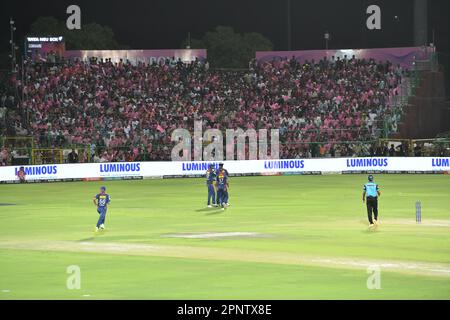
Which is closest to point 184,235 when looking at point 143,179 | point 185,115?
point 143,179

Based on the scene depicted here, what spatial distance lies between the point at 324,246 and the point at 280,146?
116ft

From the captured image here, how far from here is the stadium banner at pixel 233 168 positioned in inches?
2330

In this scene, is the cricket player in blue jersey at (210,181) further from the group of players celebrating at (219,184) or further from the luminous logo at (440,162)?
the luminous logo at (440,162)

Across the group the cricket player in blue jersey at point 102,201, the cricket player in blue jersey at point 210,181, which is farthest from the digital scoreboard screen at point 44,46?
the cricket player in blue jersey at point 102,201

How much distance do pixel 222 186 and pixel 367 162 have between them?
24.3 metres

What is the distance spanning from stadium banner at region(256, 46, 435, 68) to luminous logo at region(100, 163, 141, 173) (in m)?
21.1

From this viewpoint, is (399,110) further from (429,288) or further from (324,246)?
(429,288)

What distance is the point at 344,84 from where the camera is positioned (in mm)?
71750

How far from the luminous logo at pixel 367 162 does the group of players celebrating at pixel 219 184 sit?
74.3ft

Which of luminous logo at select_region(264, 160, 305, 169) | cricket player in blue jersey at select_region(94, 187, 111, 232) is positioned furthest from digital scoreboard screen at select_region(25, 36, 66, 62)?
cricket player in blue jersey at select_region(94, 187, 111, 232)

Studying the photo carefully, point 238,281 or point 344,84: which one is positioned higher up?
point 344,84

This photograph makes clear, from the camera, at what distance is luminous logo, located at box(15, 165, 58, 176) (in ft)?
192
